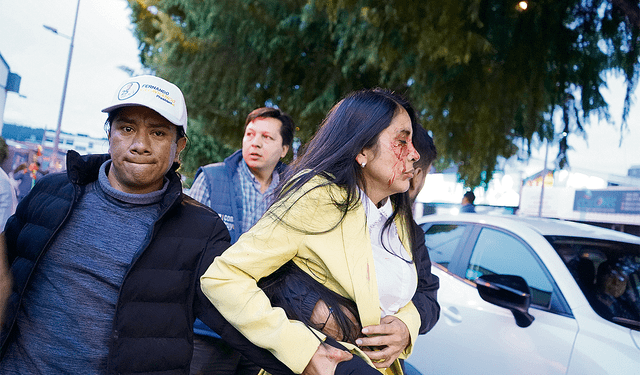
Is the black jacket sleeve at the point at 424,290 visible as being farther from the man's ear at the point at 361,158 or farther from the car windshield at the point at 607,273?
the car windshield at the point at 607,273

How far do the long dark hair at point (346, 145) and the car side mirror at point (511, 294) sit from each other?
143 centimetres

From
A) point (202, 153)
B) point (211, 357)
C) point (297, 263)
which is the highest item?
point (202, 153)

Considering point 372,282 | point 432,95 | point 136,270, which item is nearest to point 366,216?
point 372,282

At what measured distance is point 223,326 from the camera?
1619 mm

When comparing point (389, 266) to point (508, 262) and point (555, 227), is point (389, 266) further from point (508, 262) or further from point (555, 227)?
point (555, 227)

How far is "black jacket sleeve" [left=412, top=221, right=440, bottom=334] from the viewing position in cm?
184

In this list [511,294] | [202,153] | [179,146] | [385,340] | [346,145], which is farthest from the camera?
[202,153]

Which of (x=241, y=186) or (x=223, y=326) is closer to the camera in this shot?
(x=223, y=326)

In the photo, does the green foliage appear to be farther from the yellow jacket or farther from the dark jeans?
the yellow jacket

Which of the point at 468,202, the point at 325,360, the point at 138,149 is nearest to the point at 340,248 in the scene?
the point at 325,360

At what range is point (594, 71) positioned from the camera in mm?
5621

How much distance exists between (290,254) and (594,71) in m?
5.43

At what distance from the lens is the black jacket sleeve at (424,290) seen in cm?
184

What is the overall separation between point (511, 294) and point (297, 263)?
1.79 m
